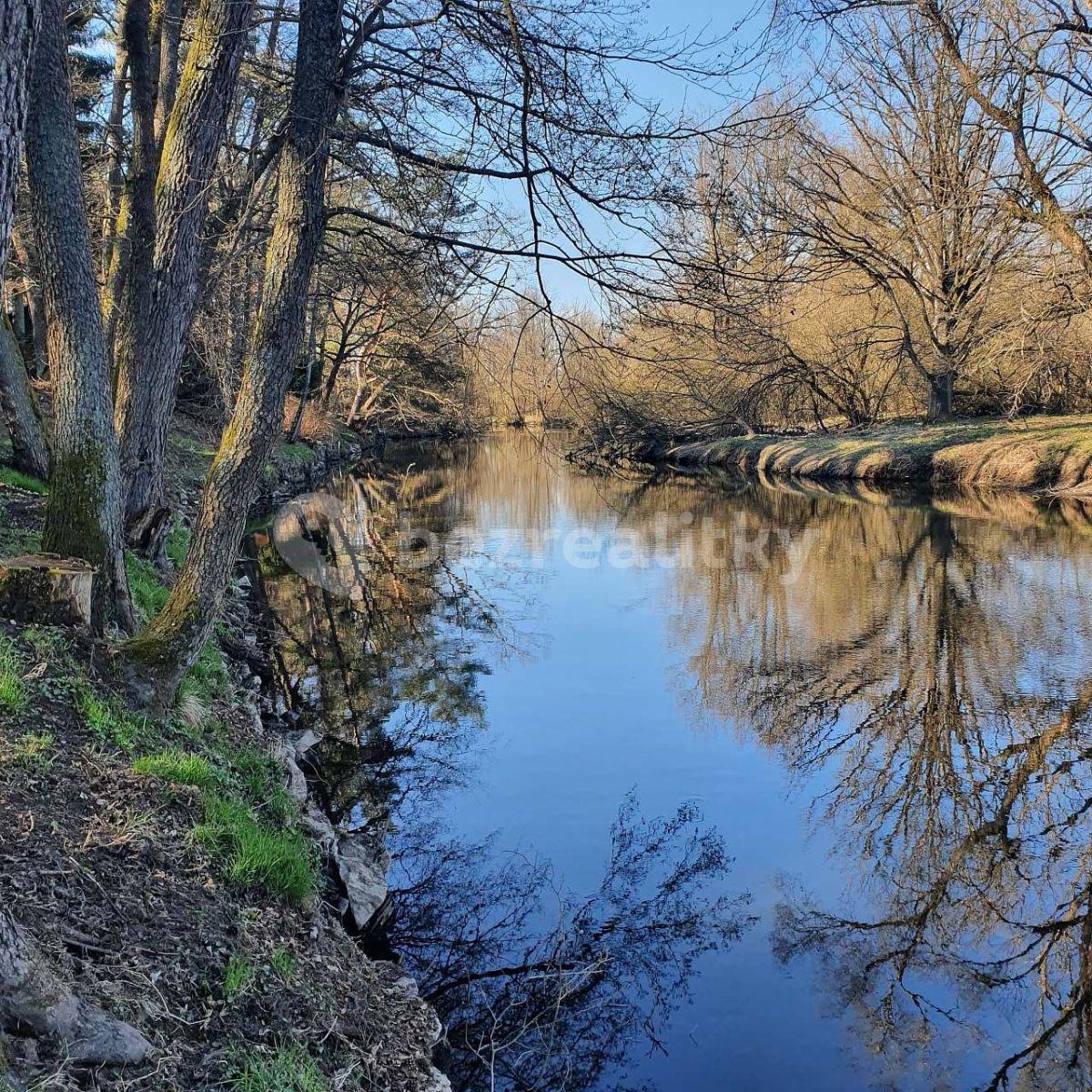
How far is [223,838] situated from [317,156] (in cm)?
376

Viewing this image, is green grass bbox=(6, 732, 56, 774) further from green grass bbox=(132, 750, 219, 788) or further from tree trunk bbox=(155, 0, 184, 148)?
tree trunk bbox=(155, 0, 184, 148)

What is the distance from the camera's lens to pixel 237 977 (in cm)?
322

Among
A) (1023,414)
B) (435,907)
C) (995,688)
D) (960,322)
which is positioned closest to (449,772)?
(435,907)

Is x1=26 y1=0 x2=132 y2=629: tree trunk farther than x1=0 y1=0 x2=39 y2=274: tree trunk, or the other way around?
x1=26 y1=0 x2=132 y2=629: tree trunk

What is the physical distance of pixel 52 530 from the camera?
5.35 m

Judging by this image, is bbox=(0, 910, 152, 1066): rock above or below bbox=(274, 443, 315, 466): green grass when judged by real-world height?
below

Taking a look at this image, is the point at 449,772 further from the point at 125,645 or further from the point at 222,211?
the point at 222,211

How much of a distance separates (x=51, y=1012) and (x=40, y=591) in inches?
126

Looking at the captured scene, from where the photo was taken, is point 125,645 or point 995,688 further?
point 995,688

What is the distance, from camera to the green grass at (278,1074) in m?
2.77

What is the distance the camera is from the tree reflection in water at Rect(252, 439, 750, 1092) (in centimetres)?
420
